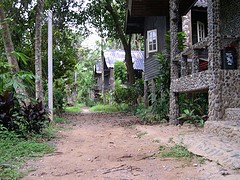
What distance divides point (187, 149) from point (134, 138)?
2.69 metres

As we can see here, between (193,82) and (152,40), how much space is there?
8299mm

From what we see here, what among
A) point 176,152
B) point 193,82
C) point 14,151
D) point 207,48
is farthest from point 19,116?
point 207,48

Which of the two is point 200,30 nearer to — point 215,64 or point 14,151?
point 215,64

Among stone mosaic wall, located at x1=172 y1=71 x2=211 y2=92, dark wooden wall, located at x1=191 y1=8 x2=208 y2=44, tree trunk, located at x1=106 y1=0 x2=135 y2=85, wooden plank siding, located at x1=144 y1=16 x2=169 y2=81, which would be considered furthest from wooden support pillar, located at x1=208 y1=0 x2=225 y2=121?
tree trunk, located at x1=106 y1=0 x2=135 y2=85

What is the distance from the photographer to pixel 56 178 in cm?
404

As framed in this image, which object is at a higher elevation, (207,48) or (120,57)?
(120,57)

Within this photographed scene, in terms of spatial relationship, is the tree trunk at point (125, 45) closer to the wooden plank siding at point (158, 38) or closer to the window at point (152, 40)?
→ the wooden plank siding at point (158, 38)

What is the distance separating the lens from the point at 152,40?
16.2 meters

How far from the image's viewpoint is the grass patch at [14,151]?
13.7 feet

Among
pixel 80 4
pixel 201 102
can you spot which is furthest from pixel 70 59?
pixel 201 102

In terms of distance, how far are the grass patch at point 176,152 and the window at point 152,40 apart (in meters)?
10.8

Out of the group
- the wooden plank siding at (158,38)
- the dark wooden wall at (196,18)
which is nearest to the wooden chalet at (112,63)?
the wooden plank siding at (158,38)

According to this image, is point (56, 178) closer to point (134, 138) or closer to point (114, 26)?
point (134, 138)

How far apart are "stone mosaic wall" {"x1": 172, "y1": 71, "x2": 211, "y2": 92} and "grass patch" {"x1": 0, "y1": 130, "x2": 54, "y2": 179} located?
4.47 meters
